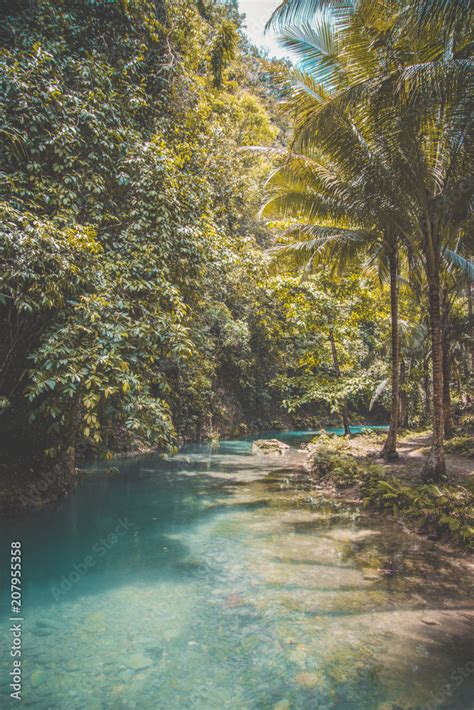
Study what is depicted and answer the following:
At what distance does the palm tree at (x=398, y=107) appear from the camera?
5660mm

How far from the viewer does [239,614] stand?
4.22 m

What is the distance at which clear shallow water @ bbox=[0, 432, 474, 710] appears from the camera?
3.11 m

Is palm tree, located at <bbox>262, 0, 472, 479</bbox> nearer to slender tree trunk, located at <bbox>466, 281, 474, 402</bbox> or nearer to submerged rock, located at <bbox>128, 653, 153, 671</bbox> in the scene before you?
slender tree trunk, located at <bbox>466, 281, 474, 402</bbox>

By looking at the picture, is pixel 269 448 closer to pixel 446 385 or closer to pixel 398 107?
pixel 446 385

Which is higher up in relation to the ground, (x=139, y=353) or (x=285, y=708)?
(x=139, y=353)

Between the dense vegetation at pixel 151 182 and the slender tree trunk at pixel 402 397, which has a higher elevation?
the dense vegetation at pixel 151 182

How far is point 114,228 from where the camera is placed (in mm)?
7566

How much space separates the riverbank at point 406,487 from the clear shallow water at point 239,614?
397 millimetres

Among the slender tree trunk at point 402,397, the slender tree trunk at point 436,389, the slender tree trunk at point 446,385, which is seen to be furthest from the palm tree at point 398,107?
the slender tree trunk at point 402,397

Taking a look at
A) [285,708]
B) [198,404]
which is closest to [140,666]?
[285,708]

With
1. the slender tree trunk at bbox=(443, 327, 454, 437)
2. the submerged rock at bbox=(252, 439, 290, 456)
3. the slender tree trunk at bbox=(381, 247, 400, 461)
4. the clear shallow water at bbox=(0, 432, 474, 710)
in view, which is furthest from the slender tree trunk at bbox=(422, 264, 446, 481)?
the submerged rock at bbox=(252, 439, 290, 456)

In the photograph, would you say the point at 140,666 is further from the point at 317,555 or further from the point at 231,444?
the point at 231,444

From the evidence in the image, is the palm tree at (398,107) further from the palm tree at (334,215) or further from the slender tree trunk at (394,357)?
the slender tree trunk at (394,357)

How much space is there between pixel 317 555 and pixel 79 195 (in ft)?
21.9
